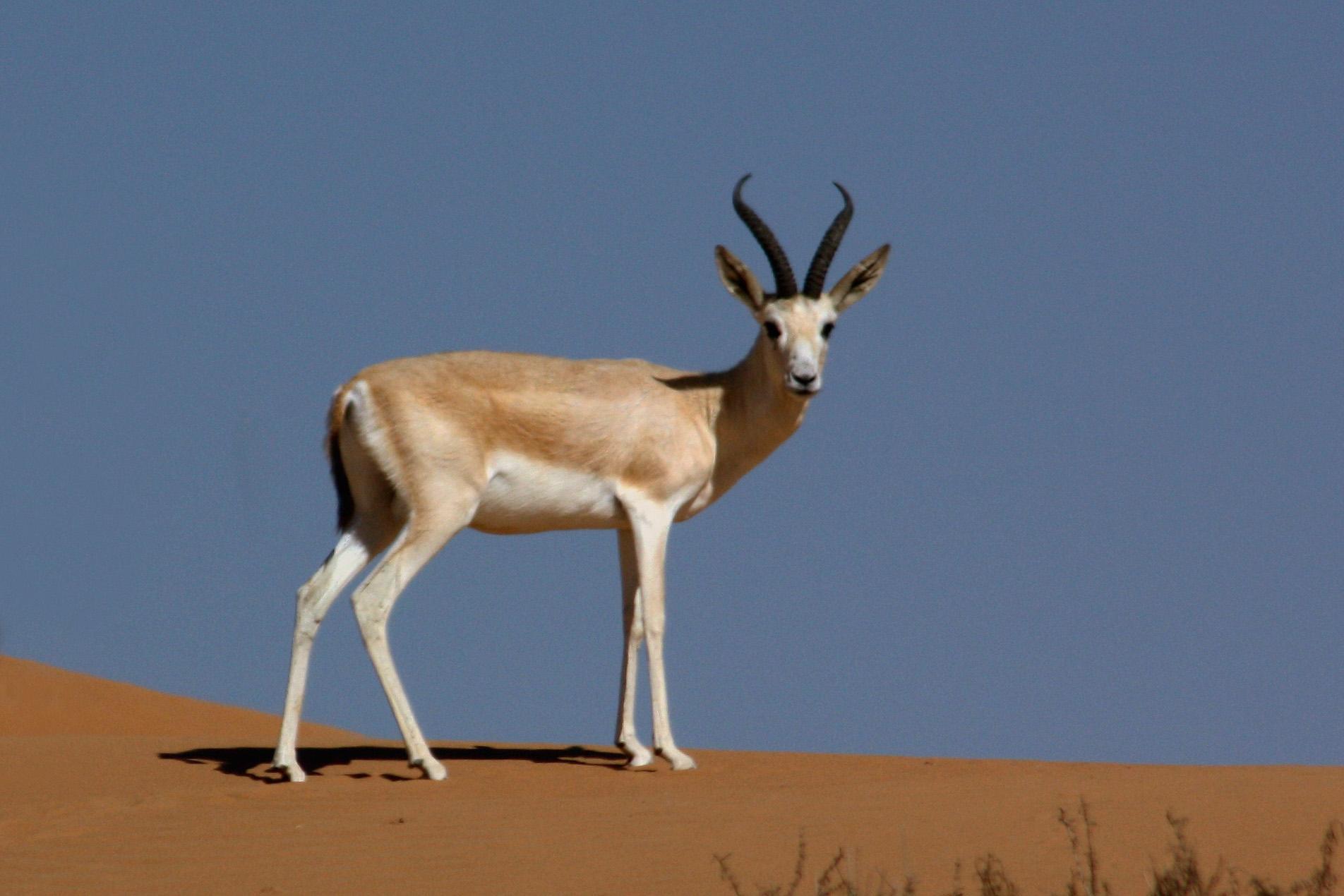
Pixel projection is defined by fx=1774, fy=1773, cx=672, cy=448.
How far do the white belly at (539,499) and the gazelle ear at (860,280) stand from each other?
2.79 meters

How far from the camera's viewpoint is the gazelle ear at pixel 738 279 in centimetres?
1586

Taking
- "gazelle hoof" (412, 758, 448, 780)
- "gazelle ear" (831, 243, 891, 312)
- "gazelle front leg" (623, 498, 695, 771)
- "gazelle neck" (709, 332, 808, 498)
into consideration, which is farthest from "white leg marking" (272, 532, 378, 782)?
"gazelle ear" (831, 243, 891, 312)

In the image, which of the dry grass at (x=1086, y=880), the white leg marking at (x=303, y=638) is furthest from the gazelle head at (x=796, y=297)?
the dry grass at (x=1086, y=880)

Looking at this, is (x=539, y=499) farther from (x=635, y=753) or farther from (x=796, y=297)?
(x=796, y=297)

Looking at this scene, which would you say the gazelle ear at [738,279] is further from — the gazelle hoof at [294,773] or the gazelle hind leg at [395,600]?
the gazelle hoof at [294,773]

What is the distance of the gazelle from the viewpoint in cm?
1417

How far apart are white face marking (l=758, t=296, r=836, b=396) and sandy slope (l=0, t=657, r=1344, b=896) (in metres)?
3.27

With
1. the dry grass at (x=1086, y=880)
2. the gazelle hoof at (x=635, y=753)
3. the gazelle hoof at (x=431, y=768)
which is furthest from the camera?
the gazelle hoof at (x=635, y=753)

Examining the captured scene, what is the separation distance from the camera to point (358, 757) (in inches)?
628

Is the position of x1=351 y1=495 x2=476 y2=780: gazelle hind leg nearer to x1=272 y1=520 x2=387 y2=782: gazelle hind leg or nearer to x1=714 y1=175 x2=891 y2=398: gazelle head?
x1=272 y1=520 x2=387 y2=782: gazelle hind leg

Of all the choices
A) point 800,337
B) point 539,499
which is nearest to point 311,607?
point 539,499

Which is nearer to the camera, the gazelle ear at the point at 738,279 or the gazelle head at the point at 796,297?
the gazelle head at the point at 796,297

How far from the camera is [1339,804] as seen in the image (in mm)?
11656

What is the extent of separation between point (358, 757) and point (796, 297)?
569cm
